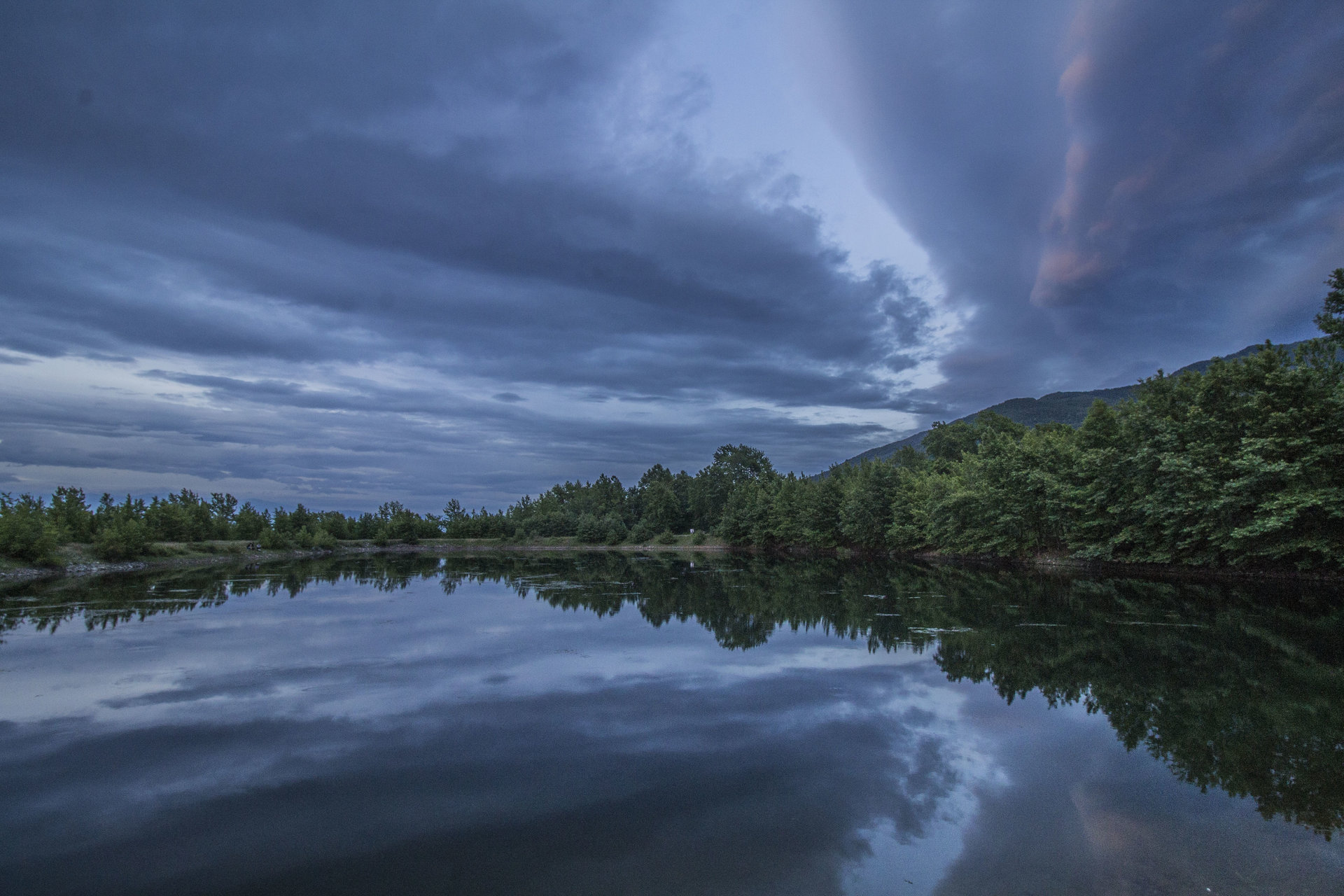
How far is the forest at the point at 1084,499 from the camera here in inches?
1052

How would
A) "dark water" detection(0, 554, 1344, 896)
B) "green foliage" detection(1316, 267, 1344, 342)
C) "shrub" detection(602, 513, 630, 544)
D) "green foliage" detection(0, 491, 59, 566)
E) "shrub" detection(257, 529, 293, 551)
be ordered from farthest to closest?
"shrub" detection(602, 513, 630, 544) < "shrub" detection(257, 529, 293, 551) < "green foliage" detection(0, 491, 59, 566) < "green foliage" detection(1316, 267, 1344, 342) < "dark water" detection(0, 554, 1344, 896)

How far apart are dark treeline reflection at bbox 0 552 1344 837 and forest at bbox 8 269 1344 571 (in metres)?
4.12

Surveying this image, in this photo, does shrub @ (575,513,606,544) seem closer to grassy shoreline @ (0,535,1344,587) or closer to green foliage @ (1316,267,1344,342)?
grassy shoreline @ (0,535,1344,587)

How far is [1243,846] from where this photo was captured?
604cm

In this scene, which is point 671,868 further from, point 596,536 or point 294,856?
point 596,536

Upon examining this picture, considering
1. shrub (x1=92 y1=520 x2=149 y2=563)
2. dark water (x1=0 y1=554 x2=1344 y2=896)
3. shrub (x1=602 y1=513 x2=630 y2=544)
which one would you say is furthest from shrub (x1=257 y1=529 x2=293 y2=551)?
dark water (x1=0 y1=554 x2=1344 y2=896)

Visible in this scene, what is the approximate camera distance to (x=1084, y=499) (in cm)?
3962

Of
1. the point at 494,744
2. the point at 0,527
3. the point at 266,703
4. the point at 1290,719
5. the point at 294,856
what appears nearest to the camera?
the point at 294,856

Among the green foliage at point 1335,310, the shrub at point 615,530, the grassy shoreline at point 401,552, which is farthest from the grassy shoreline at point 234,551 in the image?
the green foliage at point 1335,310

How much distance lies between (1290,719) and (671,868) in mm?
10274

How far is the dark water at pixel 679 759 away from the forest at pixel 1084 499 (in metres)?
11.9

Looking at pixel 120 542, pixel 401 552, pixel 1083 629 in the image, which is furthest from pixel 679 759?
pixel 401 552

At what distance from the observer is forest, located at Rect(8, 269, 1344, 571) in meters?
26.7

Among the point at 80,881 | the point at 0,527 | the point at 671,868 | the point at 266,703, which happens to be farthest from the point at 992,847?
the point at 0,527
